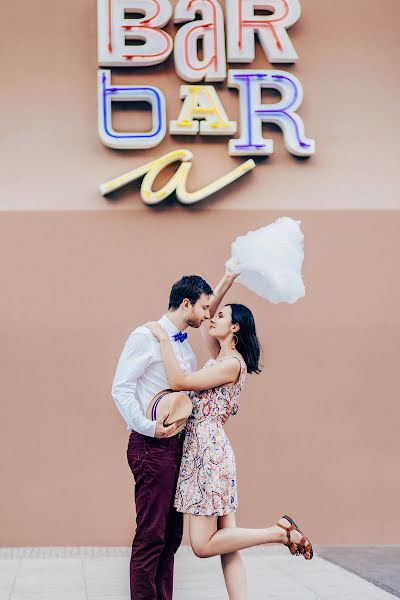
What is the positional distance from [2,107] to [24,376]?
2117mm

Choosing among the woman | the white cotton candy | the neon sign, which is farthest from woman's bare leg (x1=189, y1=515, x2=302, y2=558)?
the neon sign

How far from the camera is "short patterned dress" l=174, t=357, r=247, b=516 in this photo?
196 inches

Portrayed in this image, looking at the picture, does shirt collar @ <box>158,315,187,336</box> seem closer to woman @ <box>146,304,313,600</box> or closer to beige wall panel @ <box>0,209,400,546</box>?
woman @ <box>146,304,313,600</box>

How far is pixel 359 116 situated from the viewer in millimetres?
8172

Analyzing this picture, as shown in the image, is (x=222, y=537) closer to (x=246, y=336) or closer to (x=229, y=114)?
(x=246, y=336)

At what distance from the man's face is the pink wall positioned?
2724 mm

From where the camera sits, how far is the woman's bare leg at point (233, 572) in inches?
197

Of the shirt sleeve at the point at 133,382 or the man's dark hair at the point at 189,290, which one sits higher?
the man's dark hair at the point at 189,290

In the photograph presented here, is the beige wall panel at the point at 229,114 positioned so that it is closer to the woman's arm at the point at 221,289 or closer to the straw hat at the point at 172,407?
the woman's arm at the point at 221,289

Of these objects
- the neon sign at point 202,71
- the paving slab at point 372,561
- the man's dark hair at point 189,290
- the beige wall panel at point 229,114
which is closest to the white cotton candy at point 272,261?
the man's dark hair at point 189,290

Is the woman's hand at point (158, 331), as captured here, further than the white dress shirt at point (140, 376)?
Yes

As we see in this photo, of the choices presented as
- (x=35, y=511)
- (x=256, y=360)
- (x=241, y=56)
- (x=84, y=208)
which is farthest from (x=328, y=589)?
(x=241, y=56)

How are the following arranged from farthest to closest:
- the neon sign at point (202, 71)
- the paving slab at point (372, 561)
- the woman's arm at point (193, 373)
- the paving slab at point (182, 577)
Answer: the neon sign at point (202, 71) < the paving slab at point (372, 561) < the paving slab at point (182, 577) < the woman's arm at point (193, 373)

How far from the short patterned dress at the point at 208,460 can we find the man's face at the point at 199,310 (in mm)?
249
